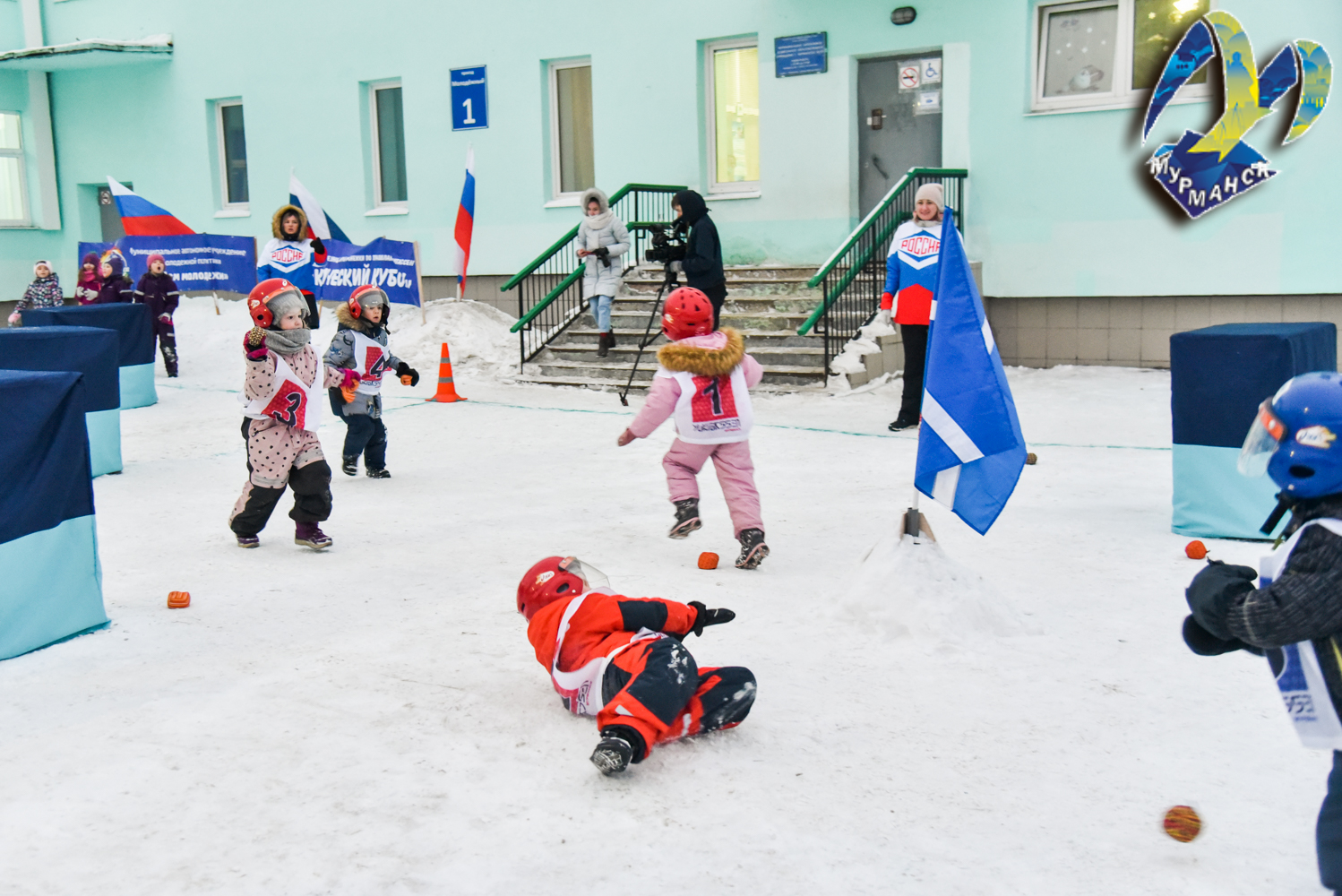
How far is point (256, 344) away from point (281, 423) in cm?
44

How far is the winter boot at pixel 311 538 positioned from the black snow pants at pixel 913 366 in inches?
195

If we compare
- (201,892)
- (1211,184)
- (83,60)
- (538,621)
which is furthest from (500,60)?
(201,892)

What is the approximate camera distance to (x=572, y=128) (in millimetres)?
15758

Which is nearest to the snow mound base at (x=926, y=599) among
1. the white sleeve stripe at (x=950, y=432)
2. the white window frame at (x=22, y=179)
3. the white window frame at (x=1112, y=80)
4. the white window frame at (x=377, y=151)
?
the white sleeve stripe at (x=950, y=432)

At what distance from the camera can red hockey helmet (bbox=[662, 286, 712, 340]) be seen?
228 inches

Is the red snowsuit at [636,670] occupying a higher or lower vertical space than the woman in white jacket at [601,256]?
lower

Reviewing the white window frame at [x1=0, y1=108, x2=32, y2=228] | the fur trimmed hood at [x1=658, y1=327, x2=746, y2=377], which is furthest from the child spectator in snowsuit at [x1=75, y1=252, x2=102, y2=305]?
the fur trimmed hood at [x1=658, y1=327, x2=746, y2=377]

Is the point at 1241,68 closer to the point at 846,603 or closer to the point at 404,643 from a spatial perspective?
the point at 846,603

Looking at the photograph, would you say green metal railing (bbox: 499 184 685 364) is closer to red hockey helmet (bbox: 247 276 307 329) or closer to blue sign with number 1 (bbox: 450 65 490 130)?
blue sign with number 1 (bbox: 450 65 490 130)

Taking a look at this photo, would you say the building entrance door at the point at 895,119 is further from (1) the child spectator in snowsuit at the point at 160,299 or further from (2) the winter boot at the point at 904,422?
(1) the child spectator in snowsuit at the point at 160,299

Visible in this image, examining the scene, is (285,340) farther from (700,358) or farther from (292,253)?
(292,253)

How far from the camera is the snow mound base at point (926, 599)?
452 centimetres

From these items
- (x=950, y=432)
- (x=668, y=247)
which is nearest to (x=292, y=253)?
(x=668, y=247)

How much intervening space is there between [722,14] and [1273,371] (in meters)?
9.84
